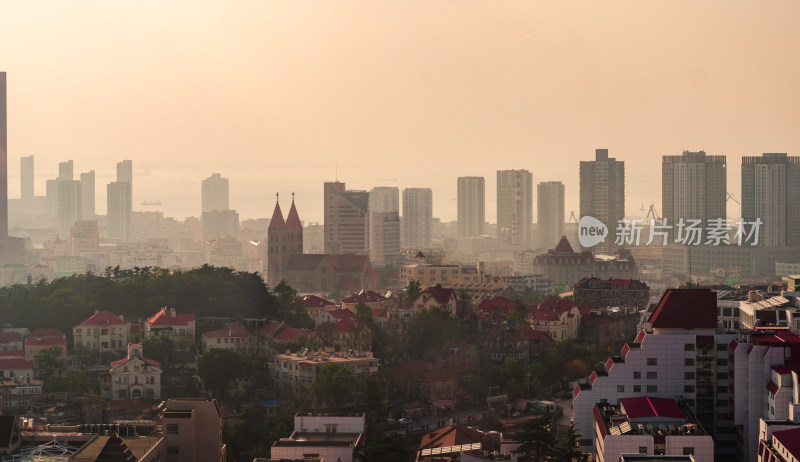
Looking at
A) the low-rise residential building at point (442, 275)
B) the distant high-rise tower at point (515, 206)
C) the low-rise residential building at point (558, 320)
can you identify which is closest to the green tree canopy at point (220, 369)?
the low-rise residential building at point (558, 320)

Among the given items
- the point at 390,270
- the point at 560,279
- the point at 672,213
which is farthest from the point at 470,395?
the point at 672,213

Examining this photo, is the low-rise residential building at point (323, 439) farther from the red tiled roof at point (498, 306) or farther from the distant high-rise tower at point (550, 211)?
the distant high-rise tower at point (550, 211)

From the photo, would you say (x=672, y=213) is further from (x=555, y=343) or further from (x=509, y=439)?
(x=509, y=439)

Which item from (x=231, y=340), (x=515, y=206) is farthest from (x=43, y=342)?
(x=515, y=206)

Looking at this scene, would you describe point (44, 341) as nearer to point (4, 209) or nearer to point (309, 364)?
point (309, 364)

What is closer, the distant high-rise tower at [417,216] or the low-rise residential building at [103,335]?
the low-rise residential building at [103,335]

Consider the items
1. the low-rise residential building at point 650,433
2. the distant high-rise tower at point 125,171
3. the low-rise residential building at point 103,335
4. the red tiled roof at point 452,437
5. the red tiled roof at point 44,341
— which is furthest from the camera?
the distant high-rise tower at point 125,171

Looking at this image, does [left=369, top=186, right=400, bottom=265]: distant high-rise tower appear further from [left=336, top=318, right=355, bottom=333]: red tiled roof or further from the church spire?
[left=336, top=318, right=355, bottom=333]: red tiled roof
